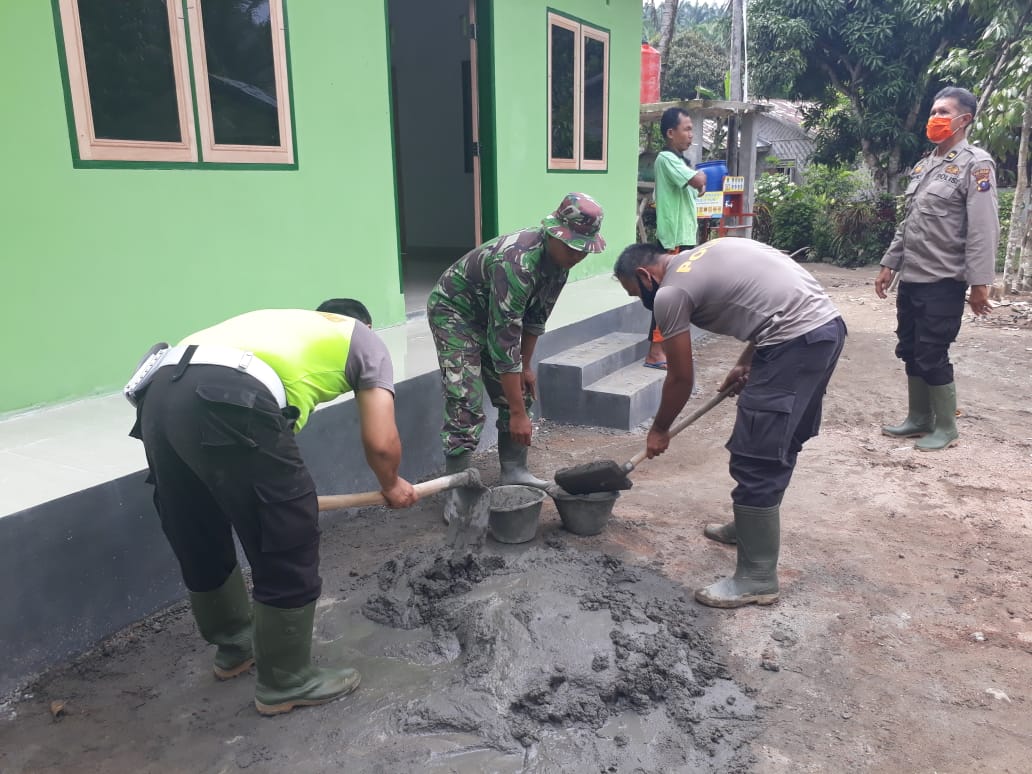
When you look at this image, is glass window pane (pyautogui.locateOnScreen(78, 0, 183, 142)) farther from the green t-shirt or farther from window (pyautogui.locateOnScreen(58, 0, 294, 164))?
the green t-shirt

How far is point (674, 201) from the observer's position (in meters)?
5.86

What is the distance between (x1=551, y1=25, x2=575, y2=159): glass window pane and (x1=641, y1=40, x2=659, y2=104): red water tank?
11.8 ft

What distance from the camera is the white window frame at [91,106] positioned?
3523mm

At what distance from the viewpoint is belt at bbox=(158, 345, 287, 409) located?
210 centimetres

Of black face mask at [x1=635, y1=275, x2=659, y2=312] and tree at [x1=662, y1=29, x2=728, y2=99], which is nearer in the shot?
black face mask at [x1=635, y1=275, x2=659, y2=312]

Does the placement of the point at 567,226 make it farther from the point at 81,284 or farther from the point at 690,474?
the point at 81,284

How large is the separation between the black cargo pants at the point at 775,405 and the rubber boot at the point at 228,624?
5.99 feet

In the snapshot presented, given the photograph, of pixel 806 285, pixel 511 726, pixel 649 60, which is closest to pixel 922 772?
pixel 511 726

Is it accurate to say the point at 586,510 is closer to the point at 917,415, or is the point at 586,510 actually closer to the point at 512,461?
the point at 512,461

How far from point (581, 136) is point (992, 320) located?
4710 mm

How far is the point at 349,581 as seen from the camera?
335cm

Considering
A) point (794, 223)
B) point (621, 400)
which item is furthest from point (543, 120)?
point (794, 223)

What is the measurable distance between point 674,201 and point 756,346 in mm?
3180

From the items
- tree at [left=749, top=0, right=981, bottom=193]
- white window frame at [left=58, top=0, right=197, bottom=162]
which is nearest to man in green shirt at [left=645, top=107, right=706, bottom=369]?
white window frame at [left=58, top=0, right=197, bottom=162]
